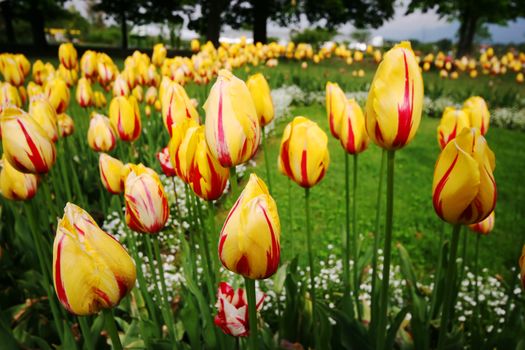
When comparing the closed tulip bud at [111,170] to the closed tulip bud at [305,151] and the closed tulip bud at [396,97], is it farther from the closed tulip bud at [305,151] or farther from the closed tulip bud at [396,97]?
the closed tulip bud at [396,97]

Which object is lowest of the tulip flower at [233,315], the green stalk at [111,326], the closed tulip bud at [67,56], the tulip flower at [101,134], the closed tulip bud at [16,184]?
the tulip flower at [233,315]

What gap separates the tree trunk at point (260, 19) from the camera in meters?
23.8

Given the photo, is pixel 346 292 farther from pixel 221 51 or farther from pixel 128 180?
pixel 221 51

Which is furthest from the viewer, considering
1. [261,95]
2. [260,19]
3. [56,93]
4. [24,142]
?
[260,19]

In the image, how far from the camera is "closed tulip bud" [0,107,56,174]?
137cm

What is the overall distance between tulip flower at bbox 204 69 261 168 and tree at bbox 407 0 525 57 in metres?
22.3

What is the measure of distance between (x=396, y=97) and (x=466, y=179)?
0.81ft

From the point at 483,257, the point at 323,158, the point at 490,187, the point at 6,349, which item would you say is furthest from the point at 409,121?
the point at 483,257

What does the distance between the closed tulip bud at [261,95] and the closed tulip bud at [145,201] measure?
586 mm

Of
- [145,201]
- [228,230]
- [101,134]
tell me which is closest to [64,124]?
[101,134]

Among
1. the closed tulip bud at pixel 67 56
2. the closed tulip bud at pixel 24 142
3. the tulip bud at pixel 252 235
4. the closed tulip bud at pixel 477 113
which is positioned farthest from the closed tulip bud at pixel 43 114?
the closed tulip bud at pixel 67 56

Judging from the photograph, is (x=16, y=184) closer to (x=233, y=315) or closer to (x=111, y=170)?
(x=111, y=170)

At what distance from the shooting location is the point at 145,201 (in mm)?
1274

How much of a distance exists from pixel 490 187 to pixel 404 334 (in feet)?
4.34
